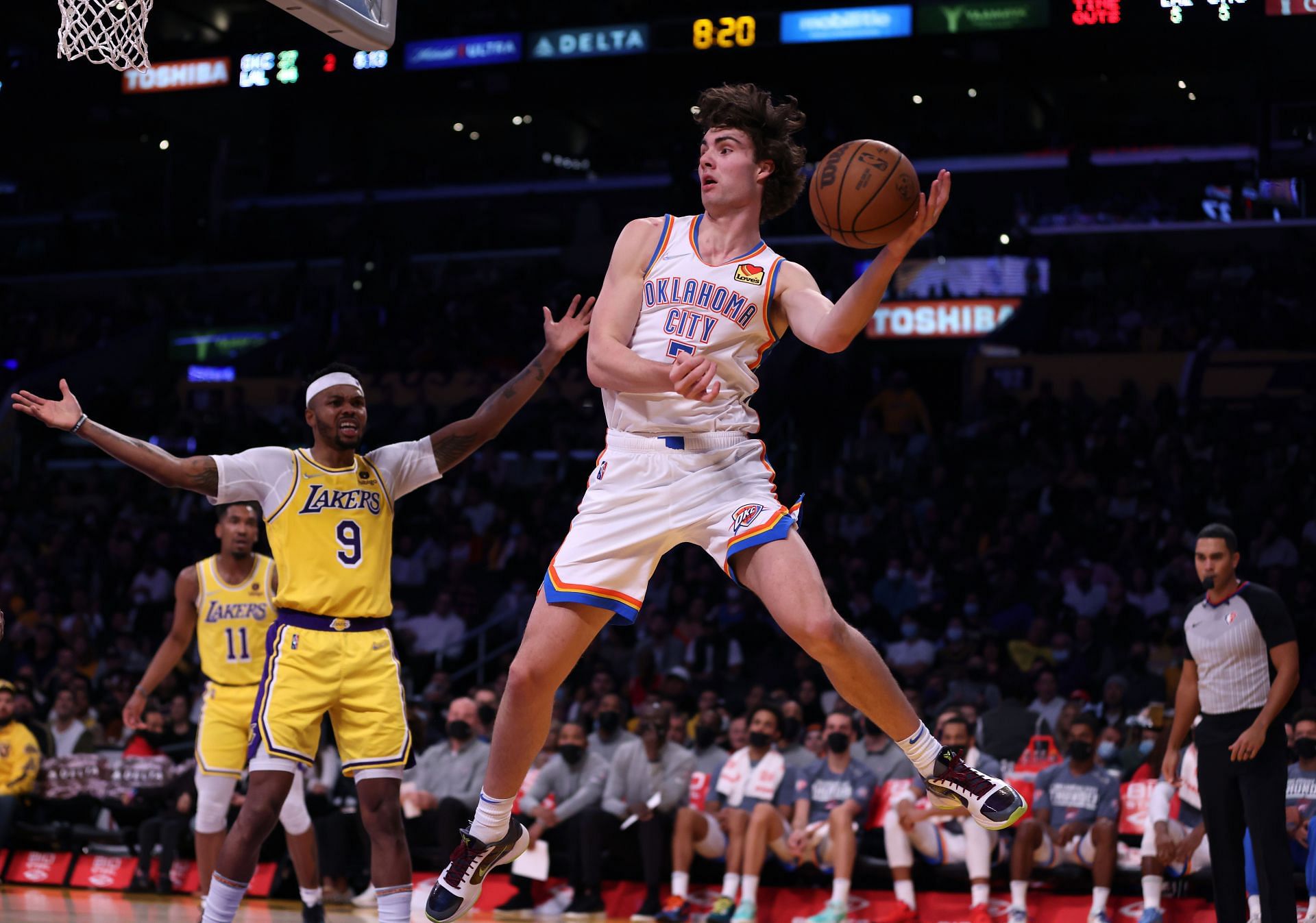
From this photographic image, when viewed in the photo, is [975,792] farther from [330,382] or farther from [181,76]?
[181,76]

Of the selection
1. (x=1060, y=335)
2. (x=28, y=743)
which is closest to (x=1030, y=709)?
(x=28, y=743)

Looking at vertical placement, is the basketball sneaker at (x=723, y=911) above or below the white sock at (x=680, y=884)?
below

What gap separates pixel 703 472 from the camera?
192 inches

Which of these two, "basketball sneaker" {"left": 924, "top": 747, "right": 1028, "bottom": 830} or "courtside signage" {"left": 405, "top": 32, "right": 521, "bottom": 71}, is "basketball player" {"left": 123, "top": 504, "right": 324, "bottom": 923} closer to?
"basketball sneaker" {"left": 924, "top": 747, "right": 1028, "bottom": 830}

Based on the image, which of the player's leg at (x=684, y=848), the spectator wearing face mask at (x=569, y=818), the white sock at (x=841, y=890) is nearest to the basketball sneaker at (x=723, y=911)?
the player's leg at (x=684, y=848)

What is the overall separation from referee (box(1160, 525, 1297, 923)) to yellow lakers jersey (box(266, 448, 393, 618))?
13.2 feet

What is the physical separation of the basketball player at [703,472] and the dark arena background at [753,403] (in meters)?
3.72

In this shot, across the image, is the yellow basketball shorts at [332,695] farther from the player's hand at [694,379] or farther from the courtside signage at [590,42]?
the courtside signage at [590,42]

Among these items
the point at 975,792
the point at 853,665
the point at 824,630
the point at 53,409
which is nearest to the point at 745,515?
the point at 824,630

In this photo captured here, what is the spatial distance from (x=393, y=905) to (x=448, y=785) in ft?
16.2

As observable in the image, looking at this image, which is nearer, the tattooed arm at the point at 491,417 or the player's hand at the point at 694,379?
the player's hand at the point at 694,379

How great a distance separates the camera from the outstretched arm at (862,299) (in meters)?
4.38

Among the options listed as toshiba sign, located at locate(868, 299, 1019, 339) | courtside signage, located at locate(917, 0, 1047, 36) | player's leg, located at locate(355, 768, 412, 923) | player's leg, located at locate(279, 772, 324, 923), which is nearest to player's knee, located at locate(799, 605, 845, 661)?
player's leg, located at locate(355, 768, 412, 923)

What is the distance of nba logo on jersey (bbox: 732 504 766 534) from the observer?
15.7 feet
